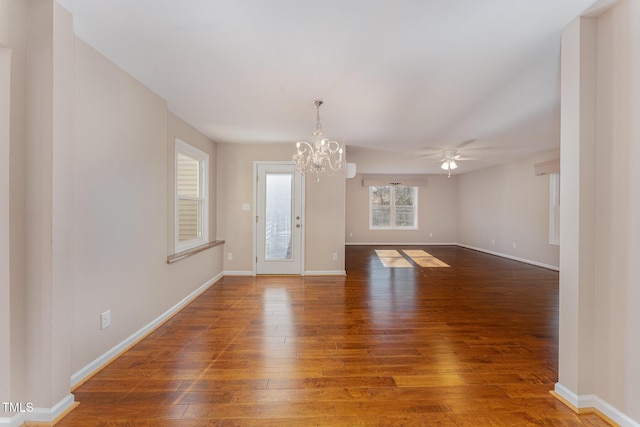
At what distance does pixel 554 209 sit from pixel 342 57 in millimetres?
5774

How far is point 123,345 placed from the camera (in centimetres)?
233

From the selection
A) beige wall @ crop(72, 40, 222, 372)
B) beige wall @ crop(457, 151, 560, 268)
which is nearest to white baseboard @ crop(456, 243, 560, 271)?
beige wall @ crop(457, 151, 560, 268)

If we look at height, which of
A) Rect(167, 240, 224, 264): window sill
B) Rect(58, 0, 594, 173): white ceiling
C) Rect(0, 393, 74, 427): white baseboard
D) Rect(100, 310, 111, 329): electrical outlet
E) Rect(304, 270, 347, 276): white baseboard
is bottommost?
Rect(0, 393, 74, 427): white baseboard

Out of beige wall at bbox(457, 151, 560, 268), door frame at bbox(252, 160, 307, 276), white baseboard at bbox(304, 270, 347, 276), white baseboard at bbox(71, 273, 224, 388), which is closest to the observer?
white baseboard at bbox(71, 273, 224, 388)

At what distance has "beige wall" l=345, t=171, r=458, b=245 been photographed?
9117 mm

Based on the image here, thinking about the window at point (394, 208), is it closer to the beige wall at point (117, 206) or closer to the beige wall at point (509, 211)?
the beige wall at point (509, 211)

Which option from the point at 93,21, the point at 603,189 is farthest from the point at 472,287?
the point at 93,21

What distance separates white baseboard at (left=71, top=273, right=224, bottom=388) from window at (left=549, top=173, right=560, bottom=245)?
6667 mm

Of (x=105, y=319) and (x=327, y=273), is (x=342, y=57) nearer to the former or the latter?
(x=105, y=319)

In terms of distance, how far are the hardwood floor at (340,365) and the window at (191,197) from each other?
911mm

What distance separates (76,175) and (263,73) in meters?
1.56

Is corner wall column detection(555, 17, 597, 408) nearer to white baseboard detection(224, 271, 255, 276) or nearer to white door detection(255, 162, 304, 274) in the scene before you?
white door detection(255, 162, 304, 274)

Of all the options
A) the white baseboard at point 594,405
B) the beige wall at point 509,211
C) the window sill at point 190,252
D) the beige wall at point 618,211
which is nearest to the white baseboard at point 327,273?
the window sill at point 190,252

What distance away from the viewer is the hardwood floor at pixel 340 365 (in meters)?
1.62
